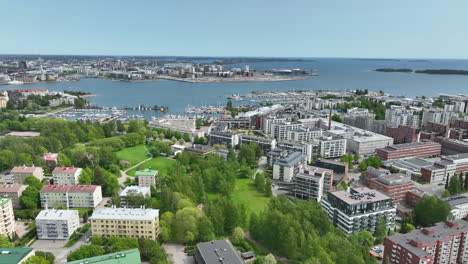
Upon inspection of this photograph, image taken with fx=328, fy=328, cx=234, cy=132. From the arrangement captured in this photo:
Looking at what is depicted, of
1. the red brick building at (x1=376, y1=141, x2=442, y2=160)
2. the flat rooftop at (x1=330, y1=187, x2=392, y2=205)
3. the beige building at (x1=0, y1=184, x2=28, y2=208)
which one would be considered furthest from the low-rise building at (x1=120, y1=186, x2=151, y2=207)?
the red brick building at (x1=376, y1=141, x2=442, y2=160)

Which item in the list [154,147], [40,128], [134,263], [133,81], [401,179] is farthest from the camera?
[133,81]

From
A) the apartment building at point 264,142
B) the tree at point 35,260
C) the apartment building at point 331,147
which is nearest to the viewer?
the tree at point 35,260

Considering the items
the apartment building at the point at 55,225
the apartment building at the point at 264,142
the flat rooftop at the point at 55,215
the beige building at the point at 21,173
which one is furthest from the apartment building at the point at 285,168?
the beige building at the point at 21,173

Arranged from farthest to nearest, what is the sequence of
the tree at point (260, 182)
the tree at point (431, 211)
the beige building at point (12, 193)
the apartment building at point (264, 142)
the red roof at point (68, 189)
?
the apartment building at point (264, 142), the tree at point (260, 182), the red roof at point (68, 189), the beige building at point (12, 193), the tree at point (431, 211)

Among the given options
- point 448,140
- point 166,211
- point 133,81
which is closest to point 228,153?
point 166,211

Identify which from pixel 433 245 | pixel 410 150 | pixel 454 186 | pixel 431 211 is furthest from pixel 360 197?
pixel 410 150

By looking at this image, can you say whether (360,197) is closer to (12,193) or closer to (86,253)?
(86,253)

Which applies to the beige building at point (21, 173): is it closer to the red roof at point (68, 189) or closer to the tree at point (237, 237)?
the red roof at point (68, 189)

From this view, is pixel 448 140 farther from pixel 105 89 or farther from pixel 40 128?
pixel 105 89
